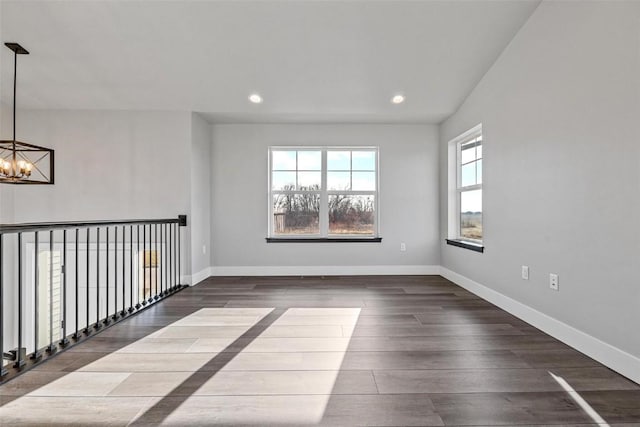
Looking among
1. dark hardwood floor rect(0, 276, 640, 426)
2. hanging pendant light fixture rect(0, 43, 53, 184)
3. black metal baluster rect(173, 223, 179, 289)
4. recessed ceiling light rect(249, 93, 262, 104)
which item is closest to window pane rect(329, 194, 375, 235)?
recessed ceiling light rect(249, 93, 262, 104)

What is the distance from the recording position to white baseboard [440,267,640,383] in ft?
6.25

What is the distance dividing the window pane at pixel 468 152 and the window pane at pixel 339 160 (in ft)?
4.98

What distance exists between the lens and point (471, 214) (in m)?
4.18

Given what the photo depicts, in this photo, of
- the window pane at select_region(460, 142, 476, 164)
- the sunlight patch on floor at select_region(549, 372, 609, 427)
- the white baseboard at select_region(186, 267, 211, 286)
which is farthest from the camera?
the white baseboard at select_region(186, 267, 211, 286)

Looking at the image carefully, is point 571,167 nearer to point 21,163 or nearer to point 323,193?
point 323,193

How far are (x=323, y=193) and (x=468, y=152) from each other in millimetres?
1989

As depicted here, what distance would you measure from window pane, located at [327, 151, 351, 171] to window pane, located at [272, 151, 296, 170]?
52 cm

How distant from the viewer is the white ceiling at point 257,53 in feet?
9.57

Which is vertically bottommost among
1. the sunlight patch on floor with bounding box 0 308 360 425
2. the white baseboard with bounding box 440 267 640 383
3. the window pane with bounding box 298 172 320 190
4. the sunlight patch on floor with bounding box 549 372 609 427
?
the sunlight patch on floor with bounding box 549 372 609 427

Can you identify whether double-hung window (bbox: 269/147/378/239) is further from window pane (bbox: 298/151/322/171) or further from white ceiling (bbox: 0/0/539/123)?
white ceiling (bbox: 0/0/539/123)

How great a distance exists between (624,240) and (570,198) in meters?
0.50

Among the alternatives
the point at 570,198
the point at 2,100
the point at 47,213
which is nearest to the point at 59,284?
the point at 47,213

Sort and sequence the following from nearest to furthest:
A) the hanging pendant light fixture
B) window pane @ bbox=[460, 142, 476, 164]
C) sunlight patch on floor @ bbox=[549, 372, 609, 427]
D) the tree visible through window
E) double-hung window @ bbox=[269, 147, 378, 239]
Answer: sunlight patch on floor @ bbox=[549, 372, 609, 427] → the hanging pendant light fixture → the tree visible through window → window pane @ bbox=[460, 142, 476, 164] → double-hung window @ bbox=[269, 147, 378, 239]

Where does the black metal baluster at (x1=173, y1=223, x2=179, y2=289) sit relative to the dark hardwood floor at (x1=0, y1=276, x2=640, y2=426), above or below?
above
